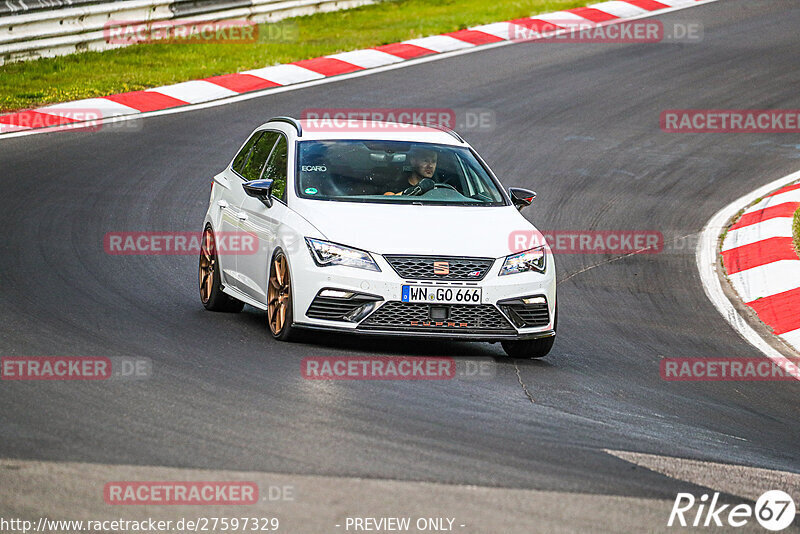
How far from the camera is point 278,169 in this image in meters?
10.6

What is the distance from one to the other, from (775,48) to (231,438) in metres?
18.6

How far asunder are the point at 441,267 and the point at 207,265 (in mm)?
2918

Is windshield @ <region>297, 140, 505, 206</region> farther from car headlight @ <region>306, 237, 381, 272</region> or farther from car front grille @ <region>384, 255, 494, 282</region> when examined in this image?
car front grille @ <region>384, 255, 494, 282</region>

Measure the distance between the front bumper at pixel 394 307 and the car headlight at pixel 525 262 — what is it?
5 cm

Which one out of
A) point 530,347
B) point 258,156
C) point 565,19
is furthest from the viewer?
point 565,19

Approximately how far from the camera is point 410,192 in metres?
10.3

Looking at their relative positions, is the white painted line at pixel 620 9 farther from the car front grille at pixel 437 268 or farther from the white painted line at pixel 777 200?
the car front grille at pixel 437 268

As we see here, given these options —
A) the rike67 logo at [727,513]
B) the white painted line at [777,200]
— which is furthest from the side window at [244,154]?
the white painted line at [777,200]

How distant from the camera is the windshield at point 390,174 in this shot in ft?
33.3

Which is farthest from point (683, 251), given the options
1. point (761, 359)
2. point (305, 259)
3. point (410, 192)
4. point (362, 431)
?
point (362, 431)

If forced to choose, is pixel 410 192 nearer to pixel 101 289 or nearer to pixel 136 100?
pixel 101 289

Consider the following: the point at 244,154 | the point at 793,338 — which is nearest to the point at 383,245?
the point at 244,154

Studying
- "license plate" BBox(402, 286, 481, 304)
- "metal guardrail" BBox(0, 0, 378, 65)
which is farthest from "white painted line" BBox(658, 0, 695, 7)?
"license plate" BBox(402, 286, 481, 304)

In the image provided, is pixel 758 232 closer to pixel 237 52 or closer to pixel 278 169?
pixel 278 169
